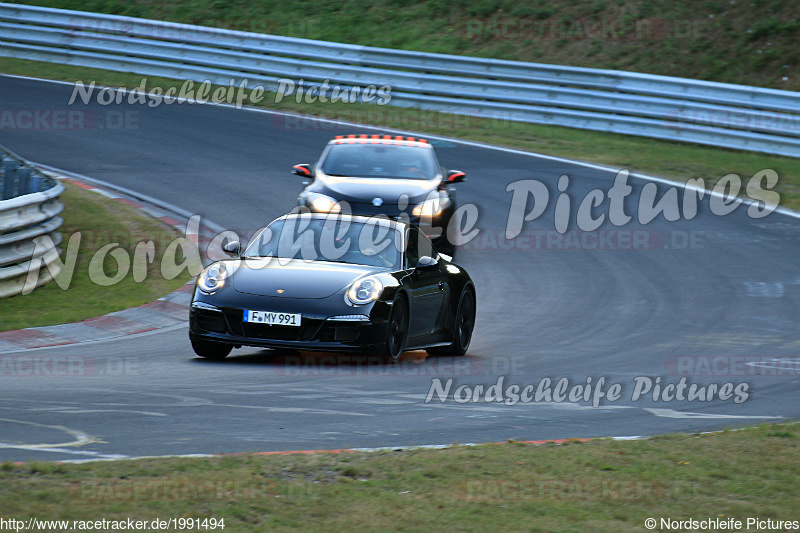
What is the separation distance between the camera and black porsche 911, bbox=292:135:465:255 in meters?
15.0

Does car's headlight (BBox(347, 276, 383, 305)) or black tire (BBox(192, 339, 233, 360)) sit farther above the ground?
car's headlight (BBox(347, 276, 383, 305))

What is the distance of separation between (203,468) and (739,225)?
539 inches

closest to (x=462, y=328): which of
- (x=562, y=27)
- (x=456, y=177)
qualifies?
(x=456, y=177)

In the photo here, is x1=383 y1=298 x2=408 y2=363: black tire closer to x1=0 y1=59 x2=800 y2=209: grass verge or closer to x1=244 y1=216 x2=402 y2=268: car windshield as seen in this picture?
x1=244 y1=216 x2=402 y2=268: car windshield

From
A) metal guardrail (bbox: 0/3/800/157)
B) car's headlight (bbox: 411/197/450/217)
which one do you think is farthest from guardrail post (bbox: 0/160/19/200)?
metal guardrail (bbox: 0/3/800/157)

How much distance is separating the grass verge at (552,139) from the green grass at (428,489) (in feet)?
45.1

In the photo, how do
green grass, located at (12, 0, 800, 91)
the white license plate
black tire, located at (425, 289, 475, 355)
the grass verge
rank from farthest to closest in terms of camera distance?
1. green grass, located at (12, 0, 800, 91)
2. the grass verge
3. black tire, located at (425, 289, 475, 355)
4. the white license plate

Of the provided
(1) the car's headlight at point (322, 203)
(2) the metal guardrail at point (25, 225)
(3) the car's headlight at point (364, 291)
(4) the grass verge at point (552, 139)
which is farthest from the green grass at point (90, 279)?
(4) the grass verge at point (552, 139)

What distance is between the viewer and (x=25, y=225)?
1286 centimetres

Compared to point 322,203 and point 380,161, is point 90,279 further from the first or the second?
point 380,161

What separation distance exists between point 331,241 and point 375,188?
4.41 metres

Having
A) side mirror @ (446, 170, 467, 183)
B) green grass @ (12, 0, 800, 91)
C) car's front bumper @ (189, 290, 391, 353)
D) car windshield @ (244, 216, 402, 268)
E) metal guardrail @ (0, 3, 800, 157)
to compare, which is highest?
green grass @ (12, 0, 800, 91)

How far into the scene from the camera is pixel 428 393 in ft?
29.3

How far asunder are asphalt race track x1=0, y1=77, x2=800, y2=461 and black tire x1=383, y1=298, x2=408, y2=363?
0.62 ft
